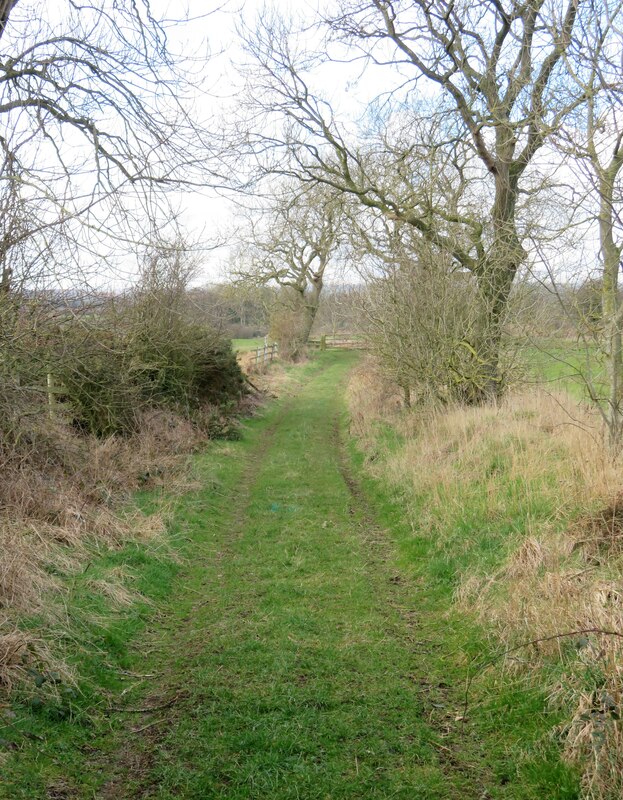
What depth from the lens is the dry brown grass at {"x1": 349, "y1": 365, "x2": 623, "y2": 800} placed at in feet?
12.6

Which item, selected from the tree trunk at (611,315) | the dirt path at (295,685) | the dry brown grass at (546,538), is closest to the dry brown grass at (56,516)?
the dirt path at (295,685)

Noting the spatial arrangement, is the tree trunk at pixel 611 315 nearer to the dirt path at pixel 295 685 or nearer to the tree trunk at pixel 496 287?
the dirt path at pixel 295 685

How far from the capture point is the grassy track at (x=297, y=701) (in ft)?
12.8

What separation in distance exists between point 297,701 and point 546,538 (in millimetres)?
2943

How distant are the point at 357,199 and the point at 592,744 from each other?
15.4 meters

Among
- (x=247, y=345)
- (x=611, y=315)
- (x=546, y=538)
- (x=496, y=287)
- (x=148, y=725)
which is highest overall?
(x=496, y=287)

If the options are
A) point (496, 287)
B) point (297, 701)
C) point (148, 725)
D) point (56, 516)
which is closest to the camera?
Answer: point (148, 725)

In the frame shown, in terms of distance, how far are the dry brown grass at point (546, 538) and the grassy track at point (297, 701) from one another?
1.07 feet

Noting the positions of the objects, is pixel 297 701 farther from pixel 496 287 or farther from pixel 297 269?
pixel 297 269

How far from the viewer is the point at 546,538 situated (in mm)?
6273

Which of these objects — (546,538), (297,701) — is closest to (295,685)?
(297,701)

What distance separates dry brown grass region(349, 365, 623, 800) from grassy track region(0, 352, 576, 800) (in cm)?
33

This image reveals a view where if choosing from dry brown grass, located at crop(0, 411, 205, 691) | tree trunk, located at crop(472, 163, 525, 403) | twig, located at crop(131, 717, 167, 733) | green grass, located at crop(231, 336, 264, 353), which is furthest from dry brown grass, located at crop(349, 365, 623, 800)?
green grass, located at crop(231, 336, 264, 353)

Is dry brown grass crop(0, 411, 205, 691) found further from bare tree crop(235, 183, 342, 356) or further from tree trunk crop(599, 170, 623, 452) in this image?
bare tree crop(235, 183, 342, 356)
